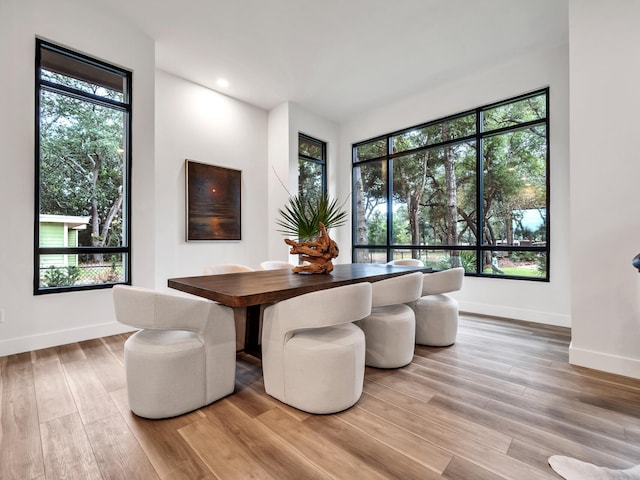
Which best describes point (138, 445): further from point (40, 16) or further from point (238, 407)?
point (40, 16)

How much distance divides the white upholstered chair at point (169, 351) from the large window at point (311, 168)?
3.96 meters

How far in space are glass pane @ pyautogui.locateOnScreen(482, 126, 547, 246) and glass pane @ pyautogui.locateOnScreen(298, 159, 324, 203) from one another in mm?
2953

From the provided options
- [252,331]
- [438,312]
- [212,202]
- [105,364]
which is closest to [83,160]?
[212,202]

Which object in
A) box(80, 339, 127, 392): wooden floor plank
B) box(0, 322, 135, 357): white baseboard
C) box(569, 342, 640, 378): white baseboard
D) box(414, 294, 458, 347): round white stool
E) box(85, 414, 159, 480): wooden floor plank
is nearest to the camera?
box(85, 414, 159, 480): wooden floor plank

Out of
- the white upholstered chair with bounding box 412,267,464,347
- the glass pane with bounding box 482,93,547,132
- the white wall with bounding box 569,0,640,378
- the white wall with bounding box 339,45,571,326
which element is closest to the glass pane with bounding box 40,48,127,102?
the white upholstered chair with bounding box 412,267,464,347

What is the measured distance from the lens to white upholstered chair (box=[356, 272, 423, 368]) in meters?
2.34

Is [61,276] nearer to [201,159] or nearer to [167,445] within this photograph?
[201,159]

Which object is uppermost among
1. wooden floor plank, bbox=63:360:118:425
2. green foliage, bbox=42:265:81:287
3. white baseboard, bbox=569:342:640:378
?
green foliage, bbox=42:265:81:287

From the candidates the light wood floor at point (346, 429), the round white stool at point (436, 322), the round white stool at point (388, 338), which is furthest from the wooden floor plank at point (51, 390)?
the round white stool at point (436, 322)

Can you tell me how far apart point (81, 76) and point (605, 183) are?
17.1 feet

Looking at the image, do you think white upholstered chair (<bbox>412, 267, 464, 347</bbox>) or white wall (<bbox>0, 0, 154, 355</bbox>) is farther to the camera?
white upholstered chair (<bbox>412, 267, 464, 347</bbox>)

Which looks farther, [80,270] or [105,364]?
[80,270]

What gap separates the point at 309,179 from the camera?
19.0 feet

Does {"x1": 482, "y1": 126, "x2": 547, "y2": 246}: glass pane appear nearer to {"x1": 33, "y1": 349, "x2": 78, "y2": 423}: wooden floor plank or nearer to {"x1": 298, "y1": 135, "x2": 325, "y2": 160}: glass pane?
{"x1": 298, "y1": 135, "x2": 325, "y2": 160}: glass pane
